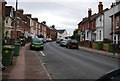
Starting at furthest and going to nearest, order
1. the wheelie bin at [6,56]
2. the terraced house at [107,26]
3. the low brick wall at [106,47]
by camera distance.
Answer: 1. the terraced house at [107,26]
2. the low brick wall at [106,47]
3. the wheelie bin at [6,56]

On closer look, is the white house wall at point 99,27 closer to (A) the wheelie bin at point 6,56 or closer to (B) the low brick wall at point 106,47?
(B) the low brick wall at point 106,47

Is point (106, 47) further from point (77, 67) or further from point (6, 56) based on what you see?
point (6, 56)

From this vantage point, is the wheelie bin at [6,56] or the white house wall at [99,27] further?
the white house wall at [99,27]

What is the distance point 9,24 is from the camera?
4459 cm

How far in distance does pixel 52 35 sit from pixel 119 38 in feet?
289

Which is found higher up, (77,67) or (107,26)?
(107,26)

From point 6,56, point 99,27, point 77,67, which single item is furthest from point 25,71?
point 99,27

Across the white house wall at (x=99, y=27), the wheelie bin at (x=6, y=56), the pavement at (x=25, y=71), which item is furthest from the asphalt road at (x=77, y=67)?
the white house wall at (x=99, y=27)

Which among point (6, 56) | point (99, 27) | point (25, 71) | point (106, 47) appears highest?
point (99, 27)

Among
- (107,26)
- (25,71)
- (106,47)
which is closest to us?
(25,71)

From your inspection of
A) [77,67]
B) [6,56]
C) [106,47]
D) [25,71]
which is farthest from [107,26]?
[25,71]

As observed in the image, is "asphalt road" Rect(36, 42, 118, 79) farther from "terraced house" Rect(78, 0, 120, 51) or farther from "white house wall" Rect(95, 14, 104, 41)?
"white house wall" Rect(95, 14, 104, 41)

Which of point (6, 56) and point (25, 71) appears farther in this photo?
point (6, 56)

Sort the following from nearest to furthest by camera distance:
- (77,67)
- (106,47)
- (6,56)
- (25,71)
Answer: (25,71) → (6,56) → (77,67) → (106,47)
